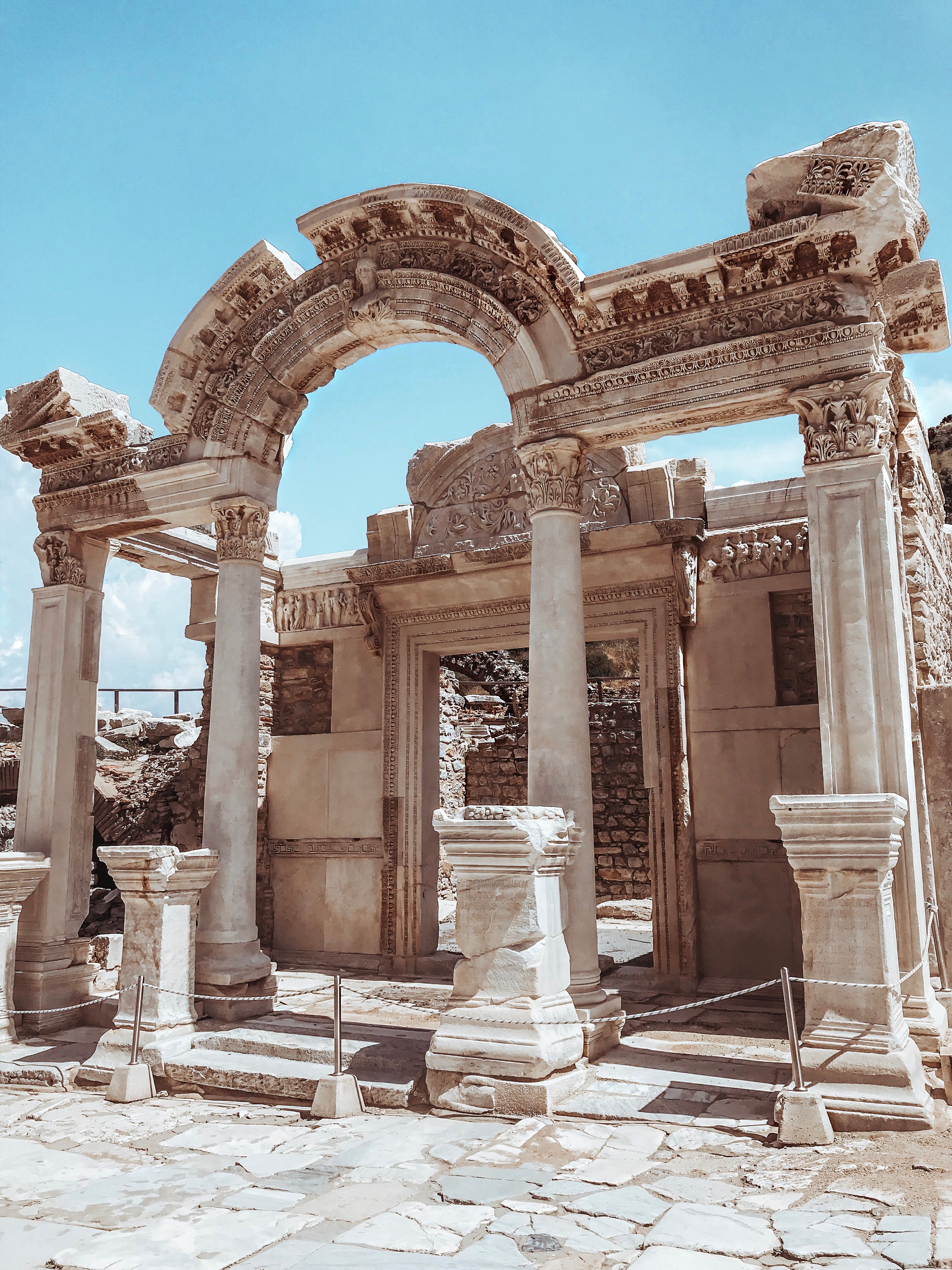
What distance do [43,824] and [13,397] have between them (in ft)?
12.7

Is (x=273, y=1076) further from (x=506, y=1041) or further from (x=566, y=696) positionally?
(x=566, y=696)

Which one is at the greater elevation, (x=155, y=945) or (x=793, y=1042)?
(x=155, y=945)

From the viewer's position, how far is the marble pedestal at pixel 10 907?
7.84 meters

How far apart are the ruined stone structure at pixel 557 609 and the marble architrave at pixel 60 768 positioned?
1.2 inches

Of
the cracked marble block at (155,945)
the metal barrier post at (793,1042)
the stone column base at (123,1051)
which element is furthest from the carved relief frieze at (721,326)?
the stone column base at (123,1051)

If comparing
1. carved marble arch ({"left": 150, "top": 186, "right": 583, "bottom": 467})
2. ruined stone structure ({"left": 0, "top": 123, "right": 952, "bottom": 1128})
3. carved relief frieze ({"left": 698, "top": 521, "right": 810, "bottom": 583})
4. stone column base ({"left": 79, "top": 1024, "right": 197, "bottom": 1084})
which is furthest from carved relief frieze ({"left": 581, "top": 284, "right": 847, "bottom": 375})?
stone column base ({"left": 79, "top": 1024, "right": 197, "bottom": 1084})

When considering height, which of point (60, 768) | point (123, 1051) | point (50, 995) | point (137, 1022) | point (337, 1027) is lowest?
point (123, 1051)

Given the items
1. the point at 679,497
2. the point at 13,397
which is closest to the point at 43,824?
the point at 13,397

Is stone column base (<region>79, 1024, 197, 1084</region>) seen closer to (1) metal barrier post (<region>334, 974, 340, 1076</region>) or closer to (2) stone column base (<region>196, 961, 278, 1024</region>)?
(2) stone column base (<region>196, 961, 278, 1024</region>)

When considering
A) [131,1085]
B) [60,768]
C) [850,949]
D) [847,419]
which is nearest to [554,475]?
[847,419]

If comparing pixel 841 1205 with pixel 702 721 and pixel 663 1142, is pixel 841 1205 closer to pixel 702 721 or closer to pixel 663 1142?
pixel 663 1142

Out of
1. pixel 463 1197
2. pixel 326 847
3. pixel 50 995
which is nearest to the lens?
pixel 463 1197

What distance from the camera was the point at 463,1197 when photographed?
4.18 m

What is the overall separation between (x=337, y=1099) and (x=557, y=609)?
333 centimetres
